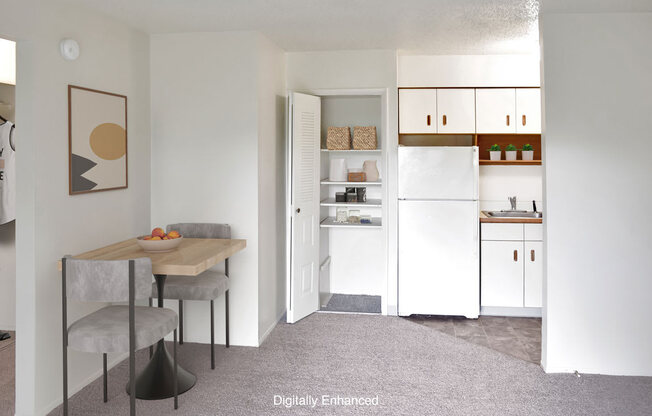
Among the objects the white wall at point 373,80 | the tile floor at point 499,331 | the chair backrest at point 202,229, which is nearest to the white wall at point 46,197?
the chair backrest at point 202,229

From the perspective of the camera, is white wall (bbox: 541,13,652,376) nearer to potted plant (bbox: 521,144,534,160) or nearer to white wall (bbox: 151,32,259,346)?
potted plant (bbox: 521,144,534,160)

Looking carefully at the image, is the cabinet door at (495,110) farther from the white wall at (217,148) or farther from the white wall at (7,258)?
the white wall at (7,258)

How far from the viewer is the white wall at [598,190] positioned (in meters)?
3.44

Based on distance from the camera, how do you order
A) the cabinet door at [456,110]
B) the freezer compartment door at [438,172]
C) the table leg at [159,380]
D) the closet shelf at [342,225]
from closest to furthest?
the table leg at [159,380], the freezer compartment door at [438,172], the cabinet door at [456,110], the closet shelf at [342,225]

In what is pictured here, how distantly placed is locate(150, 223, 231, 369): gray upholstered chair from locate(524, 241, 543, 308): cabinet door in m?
2.58

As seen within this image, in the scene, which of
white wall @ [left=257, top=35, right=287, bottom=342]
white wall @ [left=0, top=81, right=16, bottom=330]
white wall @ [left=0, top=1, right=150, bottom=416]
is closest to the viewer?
white wall @ [left=0, top=1, right=150, bottom=416]

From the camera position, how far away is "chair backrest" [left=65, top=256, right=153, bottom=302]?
8.60 feet

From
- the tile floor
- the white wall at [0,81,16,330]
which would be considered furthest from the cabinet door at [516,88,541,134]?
the white wall at [0,81,16,330]

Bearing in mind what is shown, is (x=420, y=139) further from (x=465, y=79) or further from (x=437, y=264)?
(x=437, y=264)

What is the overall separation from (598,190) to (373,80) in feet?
6.89

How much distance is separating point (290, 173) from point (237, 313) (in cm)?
121

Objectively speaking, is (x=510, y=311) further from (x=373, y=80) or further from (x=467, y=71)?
(x=373, y=80)

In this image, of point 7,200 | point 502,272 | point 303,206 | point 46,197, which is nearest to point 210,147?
point 303,206

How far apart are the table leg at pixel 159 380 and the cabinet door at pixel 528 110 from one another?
3.37 meters
